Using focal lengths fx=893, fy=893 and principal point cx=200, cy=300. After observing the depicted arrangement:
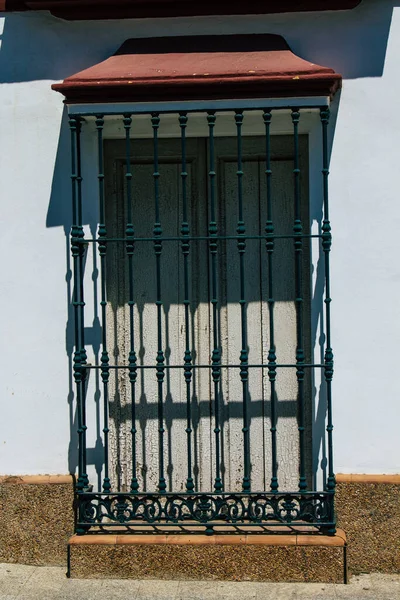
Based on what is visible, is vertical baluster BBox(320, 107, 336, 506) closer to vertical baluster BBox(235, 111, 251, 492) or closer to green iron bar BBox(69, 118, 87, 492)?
vertical baluster BBox(235, 111, 251, 492)

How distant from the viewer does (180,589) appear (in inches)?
181

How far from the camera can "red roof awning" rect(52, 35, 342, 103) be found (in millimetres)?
4523

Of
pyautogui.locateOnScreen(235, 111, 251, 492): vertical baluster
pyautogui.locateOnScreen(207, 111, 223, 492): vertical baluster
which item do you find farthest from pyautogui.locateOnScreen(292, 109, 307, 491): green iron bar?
pyautogui.locateOnScreen(207, 111, 223, 492): vertical baluster

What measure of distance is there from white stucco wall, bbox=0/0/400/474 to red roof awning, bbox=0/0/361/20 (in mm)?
48

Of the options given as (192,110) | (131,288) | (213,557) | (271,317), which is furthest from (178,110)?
(213,557)

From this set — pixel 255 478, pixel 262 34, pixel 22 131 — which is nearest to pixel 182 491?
pixel 255 478

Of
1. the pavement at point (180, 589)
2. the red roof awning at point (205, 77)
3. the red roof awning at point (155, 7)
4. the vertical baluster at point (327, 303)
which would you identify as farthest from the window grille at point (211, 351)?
the red roof awning at point (155, 7)

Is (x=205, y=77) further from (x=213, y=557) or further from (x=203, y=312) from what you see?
(x=213, y=557)

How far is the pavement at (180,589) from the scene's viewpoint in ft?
14.9

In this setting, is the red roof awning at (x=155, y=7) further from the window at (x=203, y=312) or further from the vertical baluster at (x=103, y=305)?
the vertical baluster at (x=103, y=305)

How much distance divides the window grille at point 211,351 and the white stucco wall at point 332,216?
136 millimetres

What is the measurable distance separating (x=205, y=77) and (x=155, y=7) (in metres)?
0.59

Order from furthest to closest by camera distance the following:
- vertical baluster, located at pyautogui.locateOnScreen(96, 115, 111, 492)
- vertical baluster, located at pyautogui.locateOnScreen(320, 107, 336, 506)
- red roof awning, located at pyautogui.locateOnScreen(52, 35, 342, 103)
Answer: vertical baluster, located at pyautogui.locateOnScreen(96, 115, 111, 492) < vertical baluster, located at pyautogui.locateOnScreen(320, 107, 336, 506) < red roof awning, located at pyautogui.locateOnScreen(52, 35, 342, 103)

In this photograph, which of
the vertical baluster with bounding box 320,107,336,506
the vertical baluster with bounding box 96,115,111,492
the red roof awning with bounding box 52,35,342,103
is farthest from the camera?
the vertical baluster with bounding box 96,115,111,492
